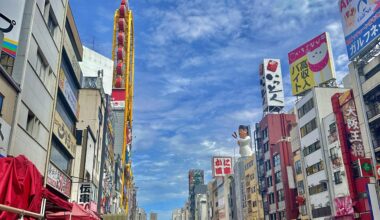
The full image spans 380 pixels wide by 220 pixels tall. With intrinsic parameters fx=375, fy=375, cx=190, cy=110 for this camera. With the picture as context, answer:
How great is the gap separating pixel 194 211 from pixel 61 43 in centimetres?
16690

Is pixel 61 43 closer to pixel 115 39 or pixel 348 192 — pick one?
pixel 348 192

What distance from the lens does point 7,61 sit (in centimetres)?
1681

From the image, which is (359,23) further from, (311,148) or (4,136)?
(4,136)

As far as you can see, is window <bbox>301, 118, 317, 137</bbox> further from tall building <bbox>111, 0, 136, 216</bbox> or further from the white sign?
the white sign

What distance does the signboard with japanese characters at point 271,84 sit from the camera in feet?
257

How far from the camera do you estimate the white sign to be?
15057 mm

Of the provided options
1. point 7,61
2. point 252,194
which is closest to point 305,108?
point 252,194

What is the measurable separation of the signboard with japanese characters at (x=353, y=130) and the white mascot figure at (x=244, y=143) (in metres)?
60.7

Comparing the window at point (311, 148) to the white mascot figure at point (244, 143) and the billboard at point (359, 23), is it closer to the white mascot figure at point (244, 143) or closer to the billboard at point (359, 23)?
the billboard at point (359, 23)

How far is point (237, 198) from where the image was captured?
324 feet

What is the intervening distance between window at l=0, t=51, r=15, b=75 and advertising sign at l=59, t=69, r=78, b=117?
1000cm

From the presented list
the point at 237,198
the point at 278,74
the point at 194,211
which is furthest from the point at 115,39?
the point at 194,211

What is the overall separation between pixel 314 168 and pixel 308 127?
6.09 metres

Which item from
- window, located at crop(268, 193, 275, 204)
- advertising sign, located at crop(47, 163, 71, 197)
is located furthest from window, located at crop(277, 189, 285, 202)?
advertising sign, located at crop(47, 163, 71, 197)
